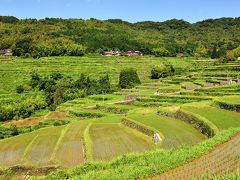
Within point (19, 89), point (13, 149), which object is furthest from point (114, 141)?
point (19, 89)

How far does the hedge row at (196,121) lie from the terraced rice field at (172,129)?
36cm

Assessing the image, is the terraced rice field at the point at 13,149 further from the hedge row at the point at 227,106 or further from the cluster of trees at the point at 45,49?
the cluster of trees at the point at 45,49

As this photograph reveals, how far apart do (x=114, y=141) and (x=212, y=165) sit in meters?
9.82

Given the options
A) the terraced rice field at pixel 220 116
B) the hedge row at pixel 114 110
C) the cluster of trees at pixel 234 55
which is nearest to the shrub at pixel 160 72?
the cluster of trees at pixel 234 55

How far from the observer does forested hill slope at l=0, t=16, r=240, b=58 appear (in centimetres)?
8711

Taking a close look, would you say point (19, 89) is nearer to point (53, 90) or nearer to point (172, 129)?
point (53, 90)

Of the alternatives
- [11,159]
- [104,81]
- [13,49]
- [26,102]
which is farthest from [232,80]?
[13,49]

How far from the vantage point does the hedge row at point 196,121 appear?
2541 cm

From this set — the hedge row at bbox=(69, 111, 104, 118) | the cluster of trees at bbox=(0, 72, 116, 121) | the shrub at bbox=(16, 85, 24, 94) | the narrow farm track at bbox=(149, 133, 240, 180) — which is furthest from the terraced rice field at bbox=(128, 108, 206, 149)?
the shrub at bbox=(16, 85, 24, 94)

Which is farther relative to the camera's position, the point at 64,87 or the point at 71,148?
the point at 64,87

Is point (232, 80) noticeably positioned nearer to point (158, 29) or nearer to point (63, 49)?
point (63, 49)

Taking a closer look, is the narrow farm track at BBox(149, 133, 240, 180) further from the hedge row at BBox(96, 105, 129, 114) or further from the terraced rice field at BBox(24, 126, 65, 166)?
the hedge row at BBox(96, 105, 129, 114)

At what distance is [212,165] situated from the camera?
17.0m

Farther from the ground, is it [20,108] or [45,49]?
[45,49]
